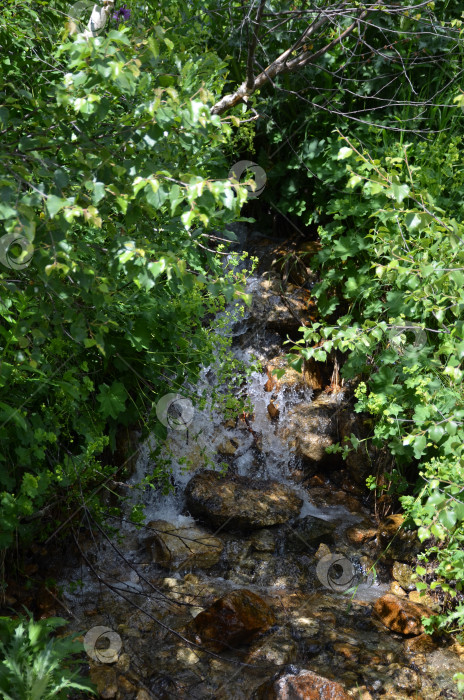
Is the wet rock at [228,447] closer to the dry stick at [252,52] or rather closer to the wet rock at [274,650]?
the wet rock at [274,650]

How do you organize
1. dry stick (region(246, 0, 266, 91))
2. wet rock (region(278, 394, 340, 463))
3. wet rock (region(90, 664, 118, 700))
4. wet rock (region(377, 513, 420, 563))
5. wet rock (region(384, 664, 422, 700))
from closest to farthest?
wet rock (region(90, 664, 118, 700))
wet rock (region(384, 664, 422, 700))
dry stick (region(246, 0, 266, 91))
wet rock (region(377, 513, 420, 563))
wet rock (region(278, 394, 340, 463))

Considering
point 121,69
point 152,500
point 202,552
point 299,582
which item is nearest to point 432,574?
point 299,582

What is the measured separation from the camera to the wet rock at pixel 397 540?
4043 millimetres

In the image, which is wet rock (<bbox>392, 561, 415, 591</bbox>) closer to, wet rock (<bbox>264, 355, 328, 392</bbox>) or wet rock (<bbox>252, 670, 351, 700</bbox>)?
wet rock (<bbox>252, 670, 351, 700</bbox>)

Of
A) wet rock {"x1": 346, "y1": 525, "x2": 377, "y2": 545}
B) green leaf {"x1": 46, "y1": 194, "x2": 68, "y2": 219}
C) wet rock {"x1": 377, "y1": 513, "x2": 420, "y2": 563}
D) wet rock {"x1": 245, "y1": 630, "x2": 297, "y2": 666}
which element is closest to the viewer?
green leaf {"x1": 46, "y1": 194, "x2": 68, "y2": 219}

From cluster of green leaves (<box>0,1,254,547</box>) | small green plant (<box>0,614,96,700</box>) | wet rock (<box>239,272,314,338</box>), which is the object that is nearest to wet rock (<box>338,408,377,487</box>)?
wet rock (<box>239,272,314,338</box>)

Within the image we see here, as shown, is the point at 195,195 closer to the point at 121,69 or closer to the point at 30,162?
the point at 121,69

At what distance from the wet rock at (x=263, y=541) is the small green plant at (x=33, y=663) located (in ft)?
6.43

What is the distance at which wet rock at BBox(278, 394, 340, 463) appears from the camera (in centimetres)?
500

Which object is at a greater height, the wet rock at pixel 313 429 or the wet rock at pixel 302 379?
the wet rock at pixel 302 379

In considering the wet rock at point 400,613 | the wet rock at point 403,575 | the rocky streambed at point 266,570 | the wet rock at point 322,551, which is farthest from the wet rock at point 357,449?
the wet rock at point 400,613

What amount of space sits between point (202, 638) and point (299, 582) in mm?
958

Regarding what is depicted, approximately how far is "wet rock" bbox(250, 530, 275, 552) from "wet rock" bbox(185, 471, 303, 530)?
5 cm

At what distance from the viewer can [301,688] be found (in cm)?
282
